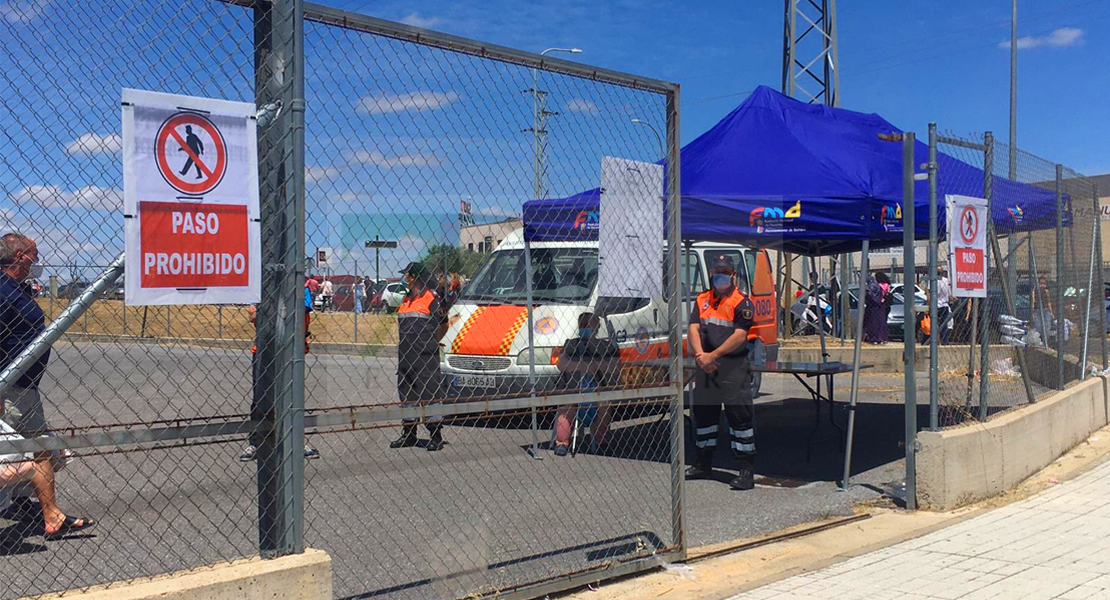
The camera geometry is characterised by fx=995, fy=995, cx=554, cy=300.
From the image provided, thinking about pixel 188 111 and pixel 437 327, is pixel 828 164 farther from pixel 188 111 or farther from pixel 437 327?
pixel 188 111

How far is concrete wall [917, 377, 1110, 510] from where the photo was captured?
287 inches

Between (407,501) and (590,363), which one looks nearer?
(407,501)

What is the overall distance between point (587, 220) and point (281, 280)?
319cm

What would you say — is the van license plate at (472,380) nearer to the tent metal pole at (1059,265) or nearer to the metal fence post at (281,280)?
the tent metal pole at (1059,265)

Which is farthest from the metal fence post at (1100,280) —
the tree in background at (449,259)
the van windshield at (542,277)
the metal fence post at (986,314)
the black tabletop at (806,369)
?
the tree in background at (449,259)

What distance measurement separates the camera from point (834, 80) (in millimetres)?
19547

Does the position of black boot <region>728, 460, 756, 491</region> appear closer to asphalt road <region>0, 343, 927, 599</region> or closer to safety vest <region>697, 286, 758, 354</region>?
asphalt road <region>0, 343, 927, 599</region>

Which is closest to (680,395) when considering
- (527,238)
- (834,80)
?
(527,238)

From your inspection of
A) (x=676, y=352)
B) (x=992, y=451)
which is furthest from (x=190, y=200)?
(x=992, y=451)

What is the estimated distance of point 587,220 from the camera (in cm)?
683

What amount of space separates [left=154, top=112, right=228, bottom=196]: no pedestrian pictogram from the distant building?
131 centimetres

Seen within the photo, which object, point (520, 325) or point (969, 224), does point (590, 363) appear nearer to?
point (520, 325)

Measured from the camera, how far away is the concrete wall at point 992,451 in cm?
729

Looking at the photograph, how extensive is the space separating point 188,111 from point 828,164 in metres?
6.37
